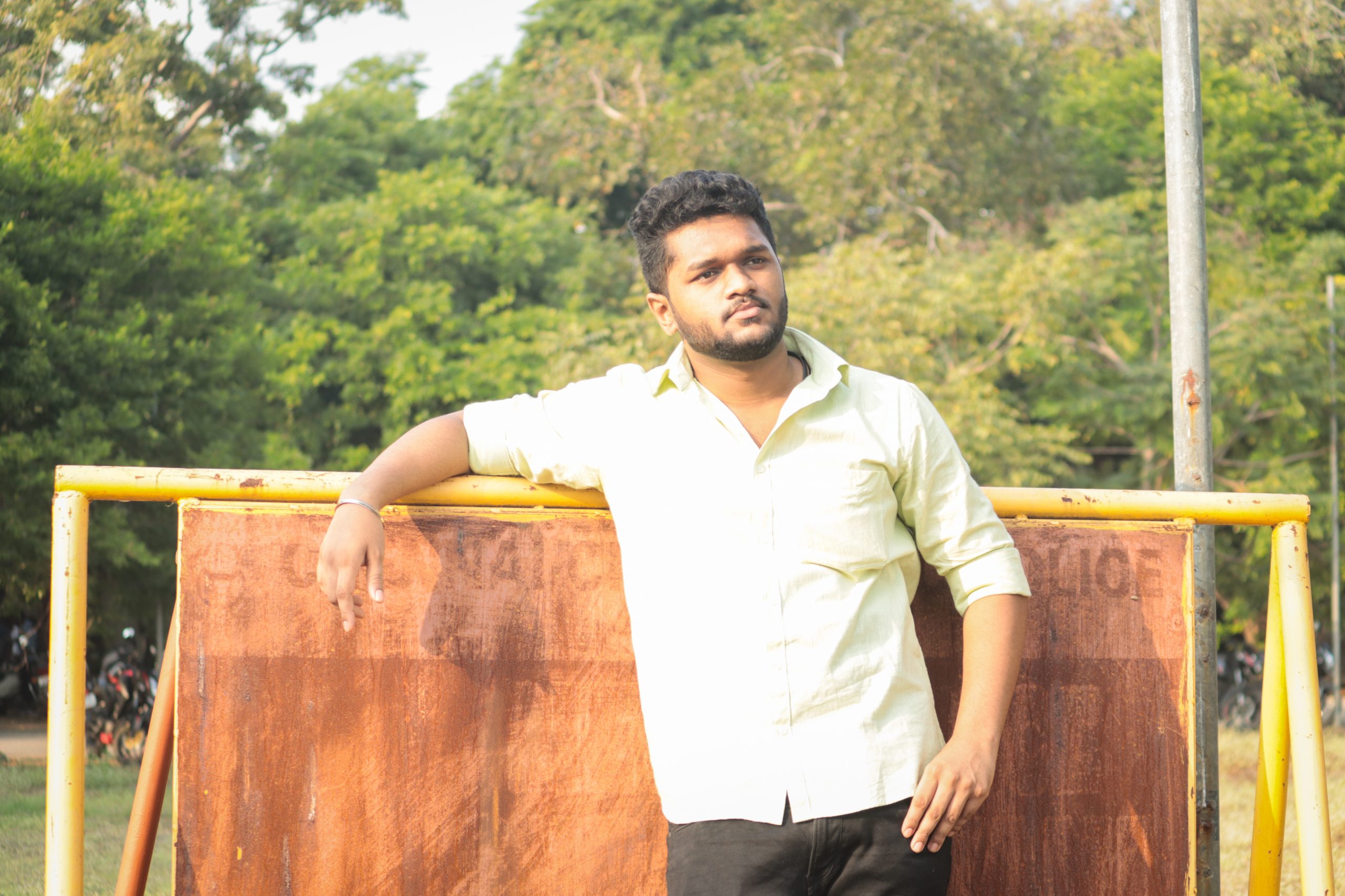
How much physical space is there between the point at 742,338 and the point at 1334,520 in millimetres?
14930

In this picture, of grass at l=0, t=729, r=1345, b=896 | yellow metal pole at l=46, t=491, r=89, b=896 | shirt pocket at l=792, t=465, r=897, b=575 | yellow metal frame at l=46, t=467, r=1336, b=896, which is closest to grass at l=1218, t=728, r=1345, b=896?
grass at l=0, t=729, r=1345, b=896

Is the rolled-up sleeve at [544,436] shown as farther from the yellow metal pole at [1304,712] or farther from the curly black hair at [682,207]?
the yellow metal pole at [1304,712]

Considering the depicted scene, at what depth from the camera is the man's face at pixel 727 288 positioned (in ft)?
6.21

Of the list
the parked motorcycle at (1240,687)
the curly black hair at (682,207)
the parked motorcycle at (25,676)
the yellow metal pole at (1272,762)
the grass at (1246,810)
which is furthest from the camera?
the parked motorcycle at (1240,687)

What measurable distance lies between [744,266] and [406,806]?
109 centimetres

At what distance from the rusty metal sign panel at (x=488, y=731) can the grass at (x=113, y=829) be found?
3.54 feet

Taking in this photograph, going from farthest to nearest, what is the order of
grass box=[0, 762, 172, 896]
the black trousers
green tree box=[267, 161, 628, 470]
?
green tree box=[267, 161, 628, 470], grass box=[0, 762, 172, 896], the black trousers

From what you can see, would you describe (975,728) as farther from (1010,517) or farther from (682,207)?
(682,207)

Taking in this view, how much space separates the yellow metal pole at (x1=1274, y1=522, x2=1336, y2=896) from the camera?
2109mm

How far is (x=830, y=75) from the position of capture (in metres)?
20.5

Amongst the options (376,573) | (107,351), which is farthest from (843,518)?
(107,351)

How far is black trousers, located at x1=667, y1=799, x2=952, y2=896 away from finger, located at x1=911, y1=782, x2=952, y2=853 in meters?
0.03

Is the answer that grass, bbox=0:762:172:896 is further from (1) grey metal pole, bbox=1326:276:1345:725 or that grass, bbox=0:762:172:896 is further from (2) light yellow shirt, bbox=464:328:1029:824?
(1) grey metal pole, bbox=1326:276:1345:725

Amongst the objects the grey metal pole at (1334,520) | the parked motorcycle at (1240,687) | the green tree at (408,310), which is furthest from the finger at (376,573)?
the green tree at (408,310)
